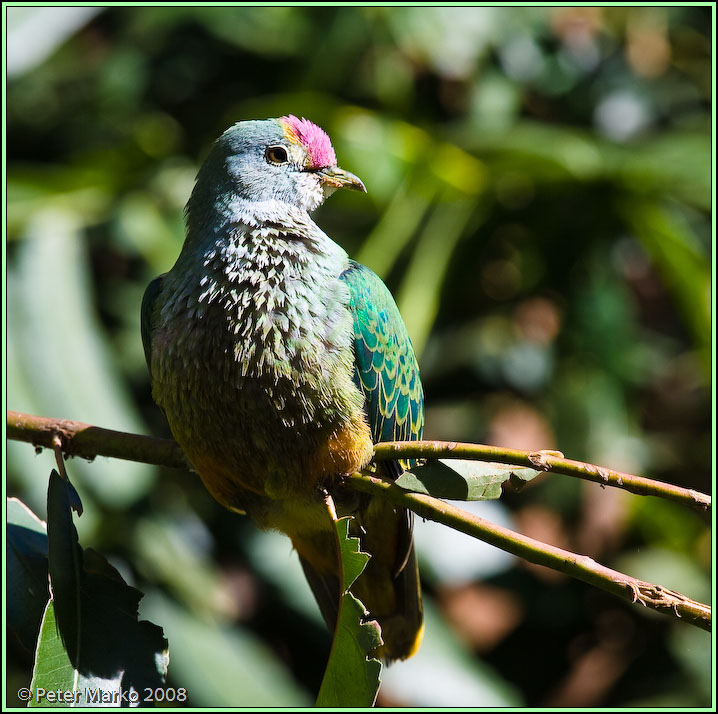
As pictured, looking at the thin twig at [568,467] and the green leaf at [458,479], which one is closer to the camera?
the thin twig at [568,467]

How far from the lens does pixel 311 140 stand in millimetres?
2850

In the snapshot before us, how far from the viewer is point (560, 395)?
15.8 ft

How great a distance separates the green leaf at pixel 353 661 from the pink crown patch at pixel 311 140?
135cm

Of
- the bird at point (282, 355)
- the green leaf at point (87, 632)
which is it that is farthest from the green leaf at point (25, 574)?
the bird at point (282, 355)

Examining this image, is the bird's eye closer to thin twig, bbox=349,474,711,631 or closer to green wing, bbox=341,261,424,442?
green wing, bbox=341,261,424,442

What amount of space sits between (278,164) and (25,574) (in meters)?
1.40

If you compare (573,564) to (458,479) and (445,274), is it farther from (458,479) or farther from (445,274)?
(445,274)

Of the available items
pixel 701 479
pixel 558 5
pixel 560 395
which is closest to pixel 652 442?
pixel 701 479

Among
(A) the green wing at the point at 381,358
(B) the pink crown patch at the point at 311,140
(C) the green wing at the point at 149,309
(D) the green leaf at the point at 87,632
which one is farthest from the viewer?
(B) the pink crown patch at the point at 311,140

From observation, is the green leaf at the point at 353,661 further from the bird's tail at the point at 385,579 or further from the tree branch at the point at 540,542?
the bird's tail at the point at 385,579

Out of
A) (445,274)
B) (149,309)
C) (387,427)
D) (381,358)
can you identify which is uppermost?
(445,274)

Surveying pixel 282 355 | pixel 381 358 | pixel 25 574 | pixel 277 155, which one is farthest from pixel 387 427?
pixel 25 574

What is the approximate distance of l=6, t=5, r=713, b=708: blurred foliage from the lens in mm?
4059

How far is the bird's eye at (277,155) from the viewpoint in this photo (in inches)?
110
